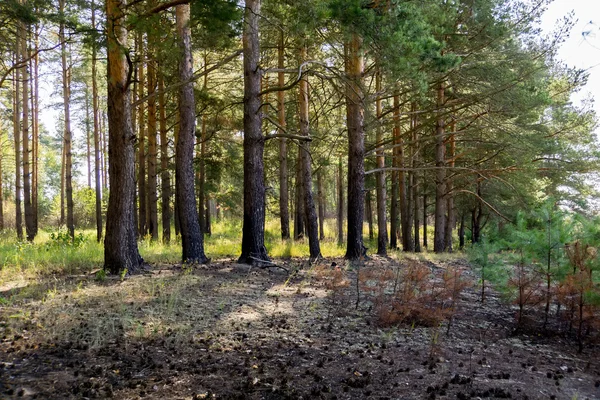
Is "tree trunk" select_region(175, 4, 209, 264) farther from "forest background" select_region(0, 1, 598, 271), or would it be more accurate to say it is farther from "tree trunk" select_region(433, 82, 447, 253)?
"tree trunk" select_region(433, 82, 447, 253)

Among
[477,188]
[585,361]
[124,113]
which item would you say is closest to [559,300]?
[585,361]

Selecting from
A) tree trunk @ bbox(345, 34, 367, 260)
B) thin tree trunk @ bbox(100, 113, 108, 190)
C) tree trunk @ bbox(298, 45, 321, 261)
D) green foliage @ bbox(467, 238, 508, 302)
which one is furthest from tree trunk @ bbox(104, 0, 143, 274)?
thin tree trunk @ bbox(100, 113, 108, 190)

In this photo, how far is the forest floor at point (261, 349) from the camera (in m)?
3.59

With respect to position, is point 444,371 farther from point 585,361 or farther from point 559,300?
point 559,300

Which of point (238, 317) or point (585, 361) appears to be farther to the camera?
point (238, 317)

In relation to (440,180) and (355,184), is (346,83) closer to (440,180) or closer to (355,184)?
(355,184)

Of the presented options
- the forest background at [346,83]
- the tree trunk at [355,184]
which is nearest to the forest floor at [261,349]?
the forest background at [346,83]

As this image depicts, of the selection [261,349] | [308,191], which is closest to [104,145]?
[308,191]

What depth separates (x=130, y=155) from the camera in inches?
313

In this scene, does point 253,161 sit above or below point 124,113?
below

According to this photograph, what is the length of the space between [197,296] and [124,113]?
3795 millimetres

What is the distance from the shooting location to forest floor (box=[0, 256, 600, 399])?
3.59 metres

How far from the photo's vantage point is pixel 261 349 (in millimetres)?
4422

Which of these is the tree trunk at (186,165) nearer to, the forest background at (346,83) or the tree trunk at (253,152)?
the forest background at (346,83)
